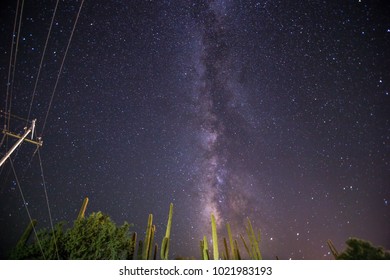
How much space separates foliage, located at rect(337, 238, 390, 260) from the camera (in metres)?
7.57

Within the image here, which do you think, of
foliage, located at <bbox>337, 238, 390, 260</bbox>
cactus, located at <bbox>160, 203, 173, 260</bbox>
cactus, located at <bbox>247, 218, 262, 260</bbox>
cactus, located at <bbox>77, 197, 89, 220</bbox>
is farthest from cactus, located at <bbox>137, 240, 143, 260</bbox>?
foliage, located at <bbox>337, 238, 390, 260</bbox>

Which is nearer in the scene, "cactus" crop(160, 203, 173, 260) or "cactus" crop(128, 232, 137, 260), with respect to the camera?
"cactus" crop(160, 203, 173, 260)

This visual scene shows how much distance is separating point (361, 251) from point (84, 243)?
8.37 m

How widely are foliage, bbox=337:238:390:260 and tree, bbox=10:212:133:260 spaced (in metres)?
6.93

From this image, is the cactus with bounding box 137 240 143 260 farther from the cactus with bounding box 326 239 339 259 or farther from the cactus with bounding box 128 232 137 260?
the cactus with bounding box 326 239 339 259

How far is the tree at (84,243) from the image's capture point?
6.50 m

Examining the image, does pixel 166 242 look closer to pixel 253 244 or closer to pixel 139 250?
pixel 139 250

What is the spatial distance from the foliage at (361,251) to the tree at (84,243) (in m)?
6.93

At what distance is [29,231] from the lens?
690cm

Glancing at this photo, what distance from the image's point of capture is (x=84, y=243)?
22.8 ft

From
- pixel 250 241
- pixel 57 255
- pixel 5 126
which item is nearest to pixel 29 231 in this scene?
pixel 57 255

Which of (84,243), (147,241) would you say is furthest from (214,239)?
(84,243)

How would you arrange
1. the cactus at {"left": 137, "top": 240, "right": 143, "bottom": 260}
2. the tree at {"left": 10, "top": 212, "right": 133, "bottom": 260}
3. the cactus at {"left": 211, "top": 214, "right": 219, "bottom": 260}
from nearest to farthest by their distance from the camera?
the tree at {"left": 10, "top": 212, "right": 133, "bottom": 260} → the cactus at {"left": 137, "top": 240, "right": 143, "bottom": 260} → the cactus at {"left": 211, "top": 214, "right": 219, "bottom": 260}
